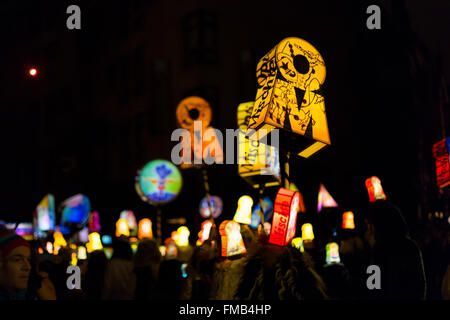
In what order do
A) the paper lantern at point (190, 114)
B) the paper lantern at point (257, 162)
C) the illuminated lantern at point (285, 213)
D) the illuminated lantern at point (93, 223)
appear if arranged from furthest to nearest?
the illuminated lantern at point (93, 223) → the paper lantern at point (190, 114) → the paper lantern at point (257, 162) → the illuminated lantern at point (285, 213)

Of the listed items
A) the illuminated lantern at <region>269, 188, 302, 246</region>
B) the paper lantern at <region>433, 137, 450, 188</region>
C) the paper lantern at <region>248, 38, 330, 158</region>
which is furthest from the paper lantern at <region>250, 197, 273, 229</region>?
the paper lantern at <region>248, 38, 330, 158</region>

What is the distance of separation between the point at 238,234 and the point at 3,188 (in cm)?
828

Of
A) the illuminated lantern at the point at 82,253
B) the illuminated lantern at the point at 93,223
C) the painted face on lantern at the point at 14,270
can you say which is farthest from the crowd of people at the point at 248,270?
the illuminated lantern at the point at 93,223

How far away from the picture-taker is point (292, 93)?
6641 millimetres

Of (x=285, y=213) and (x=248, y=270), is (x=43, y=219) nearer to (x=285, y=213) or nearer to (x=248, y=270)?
(x=285, y=213)

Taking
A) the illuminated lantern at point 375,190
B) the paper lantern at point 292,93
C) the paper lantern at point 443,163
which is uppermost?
the paper lantern at point 292,93

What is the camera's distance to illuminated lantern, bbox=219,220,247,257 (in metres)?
6.94

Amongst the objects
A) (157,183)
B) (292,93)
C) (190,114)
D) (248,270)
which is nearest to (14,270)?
(248,270)

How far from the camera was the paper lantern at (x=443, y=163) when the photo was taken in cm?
859

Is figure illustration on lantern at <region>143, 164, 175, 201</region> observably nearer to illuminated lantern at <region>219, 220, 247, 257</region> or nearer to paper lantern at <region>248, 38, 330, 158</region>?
illuminated lantern at <region>219, 220, 247, 257</region>

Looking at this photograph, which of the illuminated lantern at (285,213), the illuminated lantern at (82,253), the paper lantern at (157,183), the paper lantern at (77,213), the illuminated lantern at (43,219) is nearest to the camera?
the illuminated lantern at (285,213)

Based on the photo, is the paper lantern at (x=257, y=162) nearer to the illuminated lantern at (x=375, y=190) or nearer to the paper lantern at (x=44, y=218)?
the illuminated lantern at (x=375, y=190)

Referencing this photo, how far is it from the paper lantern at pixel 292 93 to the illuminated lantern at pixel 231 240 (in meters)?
1.35

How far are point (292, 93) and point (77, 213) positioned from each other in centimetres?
1553
